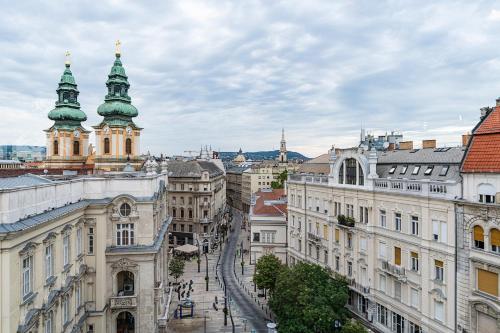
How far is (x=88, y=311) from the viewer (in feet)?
107

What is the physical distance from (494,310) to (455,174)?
11.1 m

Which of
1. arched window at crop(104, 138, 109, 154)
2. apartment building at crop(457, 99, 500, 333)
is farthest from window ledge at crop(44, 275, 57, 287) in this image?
arched window at crop(104, 138, 109, 154)

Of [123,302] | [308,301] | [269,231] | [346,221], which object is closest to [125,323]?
[123,302]

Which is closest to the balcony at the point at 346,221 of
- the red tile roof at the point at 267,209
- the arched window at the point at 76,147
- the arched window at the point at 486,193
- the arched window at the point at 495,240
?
the arched window at the point at 486,193

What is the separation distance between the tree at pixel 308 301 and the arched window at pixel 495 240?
14.0 m

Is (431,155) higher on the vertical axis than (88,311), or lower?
higher

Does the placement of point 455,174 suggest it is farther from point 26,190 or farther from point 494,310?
point 26,190

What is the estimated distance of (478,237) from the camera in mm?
28922

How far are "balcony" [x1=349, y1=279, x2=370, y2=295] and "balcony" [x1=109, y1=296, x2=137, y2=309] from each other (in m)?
22.9

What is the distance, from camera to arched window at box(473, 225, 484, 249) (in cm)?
2861

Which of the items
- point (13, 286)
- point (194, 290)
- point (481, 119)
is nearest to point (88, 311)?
point (13, 286)

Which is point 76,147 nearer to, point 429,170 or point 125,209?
point 125,209

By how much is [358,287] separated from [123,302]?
78.7 feet

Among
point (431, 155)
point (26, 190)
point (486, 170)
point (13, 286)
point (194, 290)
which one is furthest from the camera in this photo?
point (194, 290)
